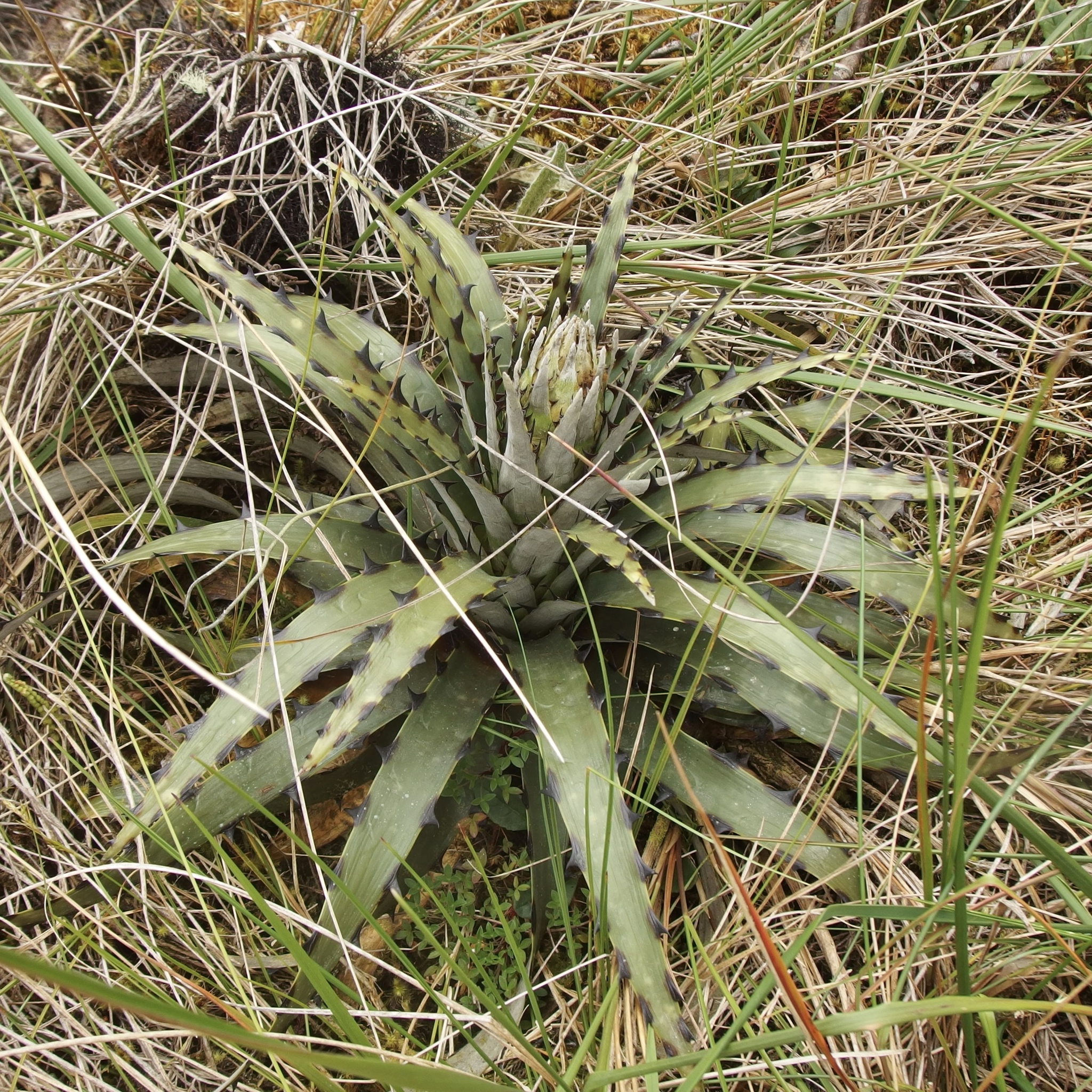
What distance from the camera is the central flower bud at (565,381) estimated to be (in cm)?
122

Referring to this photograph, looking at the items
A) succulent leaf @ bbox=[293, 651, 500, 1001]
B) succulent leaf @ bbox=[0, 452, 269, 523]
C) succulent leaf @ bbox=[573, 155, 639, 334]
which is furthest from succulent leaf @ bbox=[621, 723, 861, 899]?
succulent leaf @ bbox=[0, 452, 269, 523]

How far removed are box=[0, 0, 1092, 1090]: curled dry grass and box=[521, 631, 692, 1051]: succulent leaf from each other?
0.31ft

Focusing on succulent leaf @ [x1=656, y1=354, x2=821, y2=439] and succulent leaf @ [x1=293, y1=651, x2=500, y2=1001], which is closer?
succulent leaf @ [x1=293, y1=651, x2=500, y2=1001]

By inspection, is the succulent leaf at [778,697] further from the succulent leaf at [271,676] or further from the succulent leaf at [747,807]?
the succulent leaf at [271,676]

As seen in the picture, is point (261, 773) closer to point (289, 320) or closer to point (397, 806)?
point (397, 806)

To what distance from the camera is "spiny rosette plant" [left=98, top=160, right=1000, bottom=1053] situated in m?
1.20

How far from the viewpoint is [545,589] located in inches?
58.7

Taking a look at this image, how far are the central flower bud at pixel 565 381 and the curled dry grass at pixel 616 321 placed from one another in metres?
0.37

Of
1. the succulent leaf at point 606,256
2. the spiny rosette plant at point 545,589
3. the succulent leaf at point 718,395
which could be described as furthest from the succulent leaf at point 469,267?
the succulent leaf at point 718,395

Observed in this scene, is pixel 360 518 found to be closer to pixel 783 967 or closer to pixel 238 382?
pixel 238 382

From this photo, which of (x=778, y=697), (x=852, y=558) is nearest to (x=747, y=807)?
(x=778, y=697)

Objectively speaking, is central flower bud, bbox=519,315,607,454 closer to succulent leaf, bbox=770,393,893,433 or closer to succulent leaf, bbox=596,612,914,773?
succulent leaf, bbox=596,612,914,773

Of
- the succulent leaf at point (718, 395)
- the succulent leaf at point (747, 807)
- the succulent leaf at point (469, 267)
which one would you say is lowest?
the succulent leaf at point (747, 807)

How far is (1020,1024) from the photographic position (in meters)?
1.23
